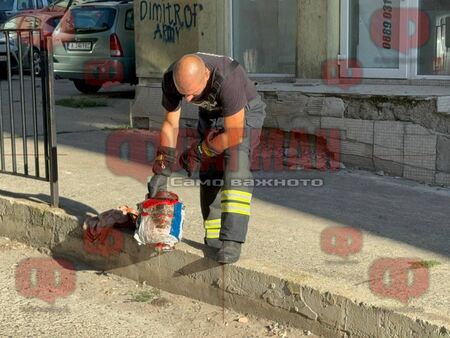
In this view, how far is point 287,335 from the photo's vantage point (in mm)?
3811

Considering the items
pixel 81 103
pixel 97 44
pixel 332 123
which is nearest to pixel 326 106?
pixel 332 123

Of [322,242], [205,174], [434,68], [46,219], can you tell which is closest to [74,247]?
[46,219]

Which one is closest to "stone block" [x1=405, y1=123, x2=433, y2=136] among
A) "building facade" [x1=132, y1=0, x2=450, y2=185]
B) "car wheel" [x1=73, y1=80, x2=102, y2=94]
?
"building facade" [x1=132, y1=0, x2=450, y2=185]

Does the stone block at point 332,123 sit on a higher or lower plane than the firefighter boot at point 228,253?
higher

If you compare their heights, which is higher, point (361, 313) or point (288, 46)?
point (288, 46)

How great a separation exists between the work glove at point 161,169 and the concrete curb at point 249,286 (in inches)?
15.2

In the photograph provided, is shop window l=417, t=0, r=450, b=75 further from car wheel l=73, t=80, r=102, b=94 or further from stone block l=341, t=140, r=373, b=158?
car wheel l=73, t=80, r=102, b=94

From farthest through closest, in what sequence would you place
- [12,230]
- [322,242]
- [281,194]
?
[281,194]
[12,230]
[322,242]

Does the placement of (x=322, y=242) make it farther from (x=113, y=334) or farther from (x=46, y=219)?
(x=46, y=219)

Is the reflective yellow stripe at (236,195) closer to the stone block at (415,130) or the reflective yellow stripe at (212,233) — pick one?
the reflective yellow stripe at (212,233)

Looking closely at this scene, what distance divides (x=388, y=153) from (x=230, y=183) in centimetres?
297

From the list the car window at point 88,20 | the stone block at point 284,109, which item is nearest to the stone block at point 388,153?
the stone block at point 284,109

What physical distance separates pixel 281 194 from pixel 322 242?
1.45m

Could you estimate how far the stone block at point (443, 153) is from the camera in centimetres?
626
